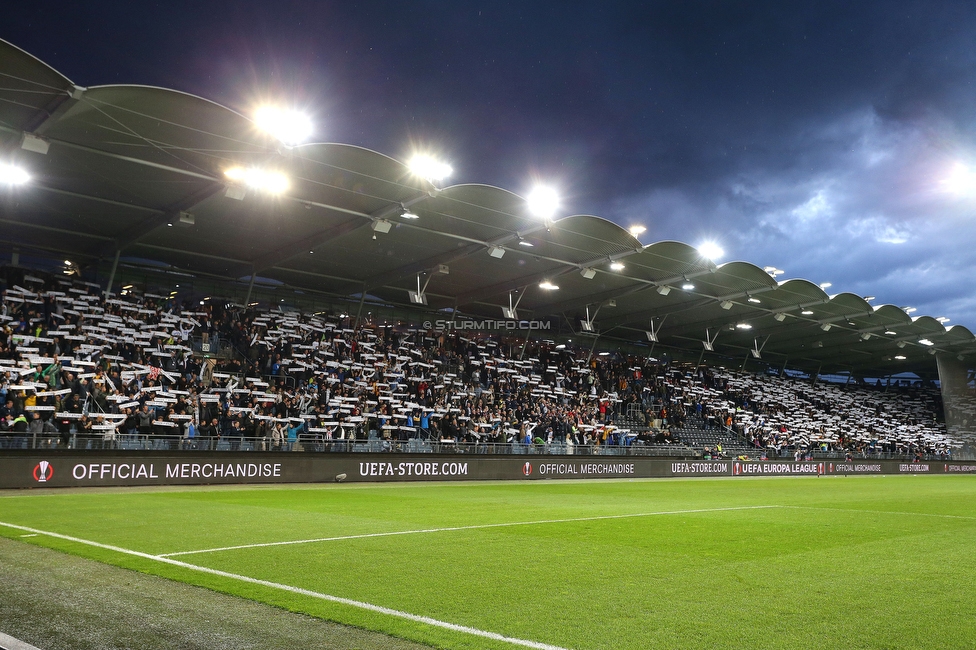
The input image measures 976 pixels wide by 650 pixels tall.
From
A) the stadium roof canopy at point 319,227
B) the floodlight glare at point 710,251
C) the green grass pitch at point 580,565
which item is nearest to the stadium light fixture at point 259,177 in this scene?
the stadium roof canopy at point 319,227

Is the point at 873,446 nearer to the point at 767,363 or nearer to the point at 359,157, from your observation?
the point at 767,363

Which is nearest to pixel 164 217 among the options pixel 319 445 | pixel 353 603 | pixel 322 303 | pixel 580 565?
pixel 319 445

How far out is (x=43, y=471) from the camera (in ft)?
60.3

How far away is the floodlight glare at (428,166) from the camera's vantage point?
21.7m

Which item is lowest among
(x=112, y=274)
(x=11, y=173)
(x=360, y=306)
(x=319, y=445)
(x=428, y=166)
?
(x=319, y=445)

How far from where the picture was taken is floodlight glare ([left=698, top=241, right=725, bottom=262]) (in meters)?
30.7

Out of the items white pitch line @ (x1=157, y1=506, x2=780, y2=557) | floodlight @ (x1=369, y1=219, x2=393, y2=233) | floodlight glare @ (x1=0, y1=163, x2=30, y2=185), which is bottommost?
white pitch line @ (x1=157, y1=506, x2=780, y2=557)

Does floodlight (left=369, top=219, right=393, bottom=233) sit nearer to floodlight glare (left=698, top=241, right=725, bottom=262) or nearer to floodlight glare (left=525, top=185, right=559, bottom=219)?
floodlight glare (left=525, top=185, right=559, bottom=219)

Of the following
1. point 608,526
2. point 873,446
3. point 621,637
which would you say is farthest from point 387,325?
point 873,446

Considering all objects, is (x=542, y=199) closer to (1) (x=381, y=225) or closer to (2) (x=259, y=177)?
(1) (x=381, y=225)

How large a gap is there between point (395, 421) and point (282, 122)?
1412 cm

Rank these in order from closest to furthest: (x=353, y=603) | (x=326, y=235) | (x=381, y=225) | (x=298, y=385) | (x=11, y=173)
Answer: (x=353, y=603), (x=11, y=173), (x=381, y=225), (x=326, y=235), (x=298, y=385)

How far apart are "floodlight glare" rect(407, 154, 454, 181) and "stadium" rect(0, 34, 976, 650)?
0.35ft

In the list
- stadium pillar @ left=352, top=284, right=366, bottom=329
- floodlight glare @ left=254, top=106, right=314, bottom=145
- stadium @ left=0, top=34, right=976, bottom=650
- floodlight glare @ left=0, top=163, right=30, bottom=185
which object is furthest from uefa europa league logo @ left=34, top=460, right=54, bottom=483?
stadium pillar @ left=352, top=284, right=366, bottom=329
